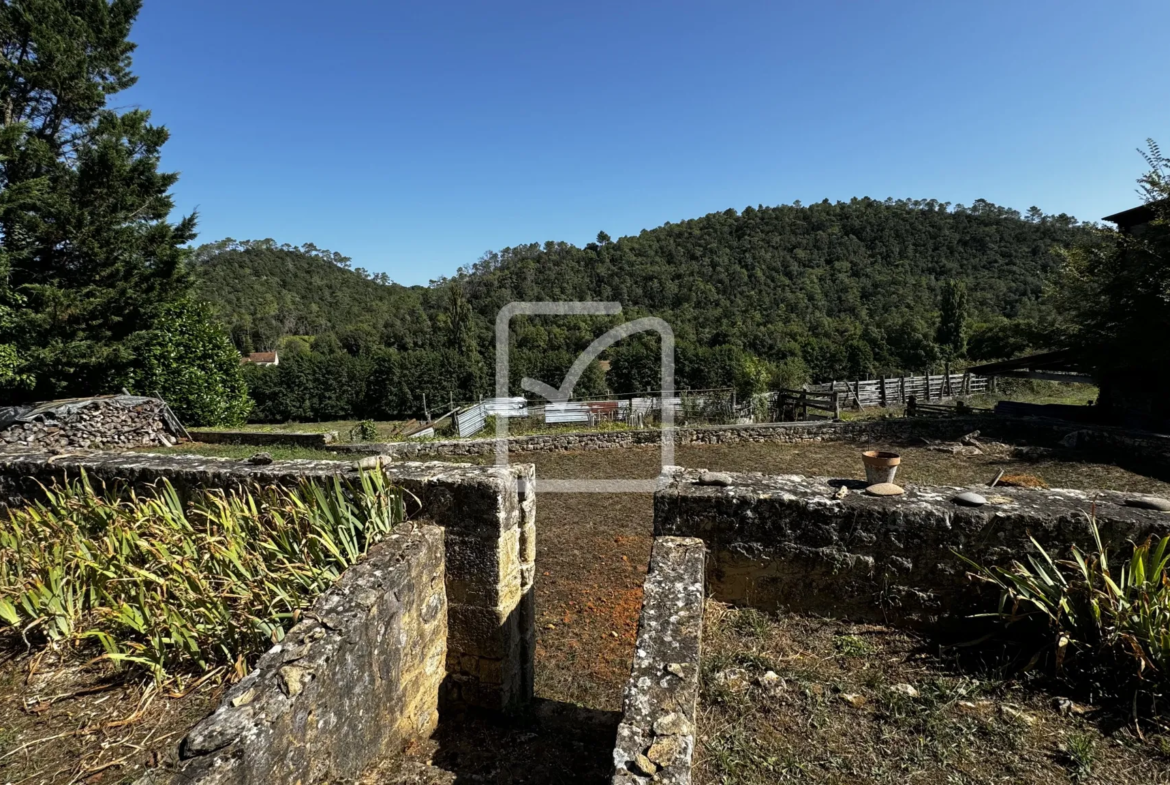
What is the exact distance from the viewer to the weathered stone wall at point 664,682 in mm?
1638

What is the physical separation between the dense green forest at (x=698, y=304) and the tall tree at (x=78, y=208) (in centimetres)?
215

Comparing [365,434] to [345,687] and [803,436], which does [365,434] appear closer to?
[803,436]

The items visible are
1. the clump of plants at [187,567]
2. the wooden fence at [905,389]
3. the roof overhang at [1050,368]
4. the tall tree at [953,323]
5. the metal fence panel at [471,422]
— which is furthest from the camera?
the tall tree at [953,323]

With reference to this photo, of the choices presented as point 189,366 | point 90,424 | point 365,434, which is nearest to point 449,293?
point 365,434

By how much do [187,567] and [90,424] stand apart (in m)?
9.12

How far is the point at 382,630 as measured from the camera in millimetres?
2805

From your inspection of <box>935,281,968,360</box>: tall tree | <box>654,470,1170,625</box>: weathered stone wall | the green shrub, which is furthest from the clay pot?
<box>935,281,968,360</box>: tall tree

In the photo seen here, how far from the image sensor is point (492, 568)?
3.46m

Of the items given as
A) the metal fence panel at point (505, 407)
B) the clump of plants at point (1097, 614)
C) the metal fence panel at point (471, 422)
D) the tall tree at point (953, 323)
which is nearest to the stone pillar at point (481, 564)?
the clump of plants at point (1097, 614)

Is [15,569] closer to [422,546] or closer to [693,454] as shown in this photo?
[422,546]

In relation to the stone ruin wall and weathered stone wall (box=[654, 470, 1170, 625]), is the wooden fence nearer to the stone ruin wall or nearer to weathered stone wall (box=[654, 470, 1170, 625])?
weathered stone wall (box=[654, 470, 1170, 625])

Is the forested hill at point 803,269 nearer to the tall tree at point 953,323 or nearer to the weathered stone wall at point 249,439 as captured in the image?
the tall tree at point 953,323

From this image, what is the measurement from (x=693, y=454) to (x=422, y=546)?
10.2 meters

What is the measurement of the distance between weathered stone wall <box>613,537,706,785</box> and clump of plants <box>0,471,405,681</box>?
1.85m
